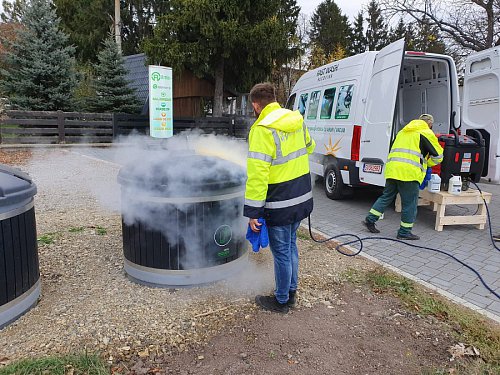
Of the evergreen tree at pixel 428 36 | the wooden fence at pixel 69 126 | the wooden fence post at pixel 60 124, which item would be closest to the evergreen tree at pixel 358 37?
the evergreen tree at pixel 428 36

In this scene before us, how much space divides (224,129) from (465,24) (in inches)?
517

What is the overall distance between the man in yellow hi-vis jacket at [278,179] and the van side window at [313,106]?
17.2ft

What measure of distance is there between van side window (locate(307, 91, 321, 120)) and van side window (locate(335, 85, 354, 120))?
965 millimetres

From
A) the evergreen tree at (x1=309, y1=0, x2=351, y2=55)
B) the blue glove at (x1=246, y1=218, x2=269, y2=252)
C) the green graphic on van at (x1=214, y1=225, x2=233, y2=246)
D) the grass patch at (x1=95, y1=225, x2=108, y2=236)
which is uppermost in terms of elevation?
the evergreen tree at (x1=309, y1=0, x2=351, y2=55)

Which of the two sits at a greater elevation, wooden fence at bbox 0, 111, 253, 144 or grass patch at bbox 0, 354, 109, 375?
wooden fence at bbox 0, 111, 253, 144

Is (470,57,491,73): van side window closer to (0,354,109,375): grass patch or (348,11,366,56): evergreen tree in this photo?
(0,354,109,375): grass patch

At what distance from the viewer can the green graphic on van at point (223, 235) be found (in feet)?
11.5

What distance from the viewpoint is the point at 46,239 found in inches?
181

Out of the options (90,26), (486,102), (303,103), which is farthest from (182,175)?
(90,26)

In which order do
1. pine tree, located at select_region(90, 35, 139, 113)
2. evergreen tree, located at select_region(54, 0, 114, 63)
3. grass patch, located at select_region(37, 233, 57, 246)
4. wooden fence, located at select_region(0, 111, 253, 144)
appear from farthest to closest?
evergreen tree, located at select_region(54, 0, 114, 63) < pine tree, located at select_region(90, 35, 139, 113) < wooden fence, located at select_region(0, 111, 253, 144) < grass patch, located at select_region(37, 233, 57, 246)

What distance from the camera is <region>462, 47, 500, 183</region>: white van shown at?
5945 mm

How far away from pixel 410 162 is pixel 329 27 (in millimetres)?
35642

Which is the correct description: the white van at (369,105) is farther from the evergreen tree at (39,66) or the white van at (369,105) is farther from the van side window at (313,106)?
the evergreen tree at (39,66)

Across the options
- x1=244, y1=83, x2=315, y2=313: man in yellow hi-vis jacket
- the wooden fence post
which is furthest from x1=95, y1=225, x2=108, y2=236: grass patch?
A: the wooden fence post
